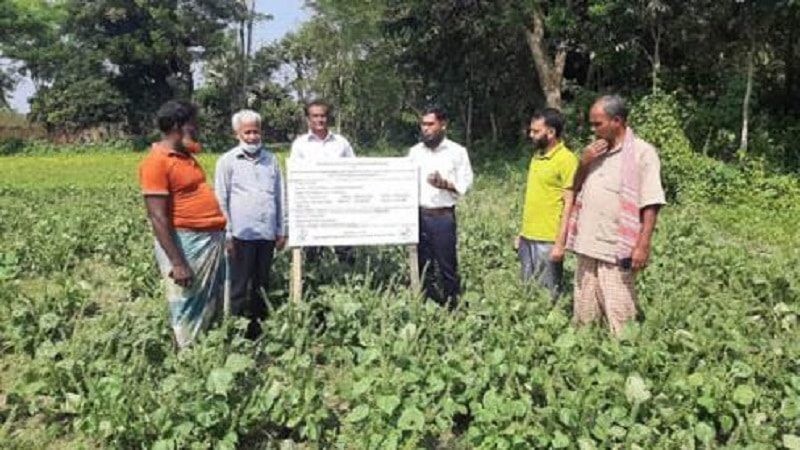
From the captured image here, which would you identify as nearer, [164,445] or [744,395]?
[164,445]

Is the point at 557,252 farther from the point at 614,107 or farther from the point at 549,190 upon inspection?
the point at 614,107

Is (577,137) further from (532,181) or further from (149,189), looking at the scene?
(149,189)

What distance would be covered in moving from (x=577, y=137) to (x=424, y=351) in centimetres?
1493

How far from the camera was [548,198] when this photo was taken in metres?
5.18

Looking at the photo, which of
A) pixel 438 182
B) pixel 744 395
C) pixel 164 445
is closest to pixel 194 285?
pixel 164 445

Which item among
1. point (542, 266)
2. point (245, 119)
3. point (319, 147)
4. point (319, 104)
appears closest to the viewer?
point (245, 119)

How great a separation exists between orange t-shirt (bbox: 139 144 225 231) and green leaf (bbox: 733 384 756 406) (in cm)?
303

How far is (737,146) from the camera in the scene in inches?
608

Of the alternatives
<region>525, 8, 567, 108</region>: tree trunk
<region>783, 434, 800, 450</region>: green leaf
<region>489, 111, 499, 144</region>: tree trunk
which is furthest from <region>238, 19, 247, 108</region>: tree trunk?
<region>783, 434, 800, 450</region>: green leaf

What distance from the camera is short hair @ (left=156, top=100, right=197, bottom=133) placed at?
4.42m

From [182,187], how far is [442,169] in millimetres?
1889

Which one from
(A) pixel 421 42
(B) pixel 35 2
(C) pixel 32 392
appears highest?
(B) pixel 35 2

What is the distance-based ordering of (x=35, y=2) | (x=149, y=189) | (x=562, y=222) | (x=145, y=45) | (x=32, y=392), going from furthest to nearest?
1. (x=35, y=2)
2. (x=145, y=45)
3. (x=562, y=222)
4. (x=149, y=189)
5. (x=32, y=392)

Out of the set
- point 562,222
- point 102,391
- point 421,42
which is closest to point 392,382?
point 102,391
